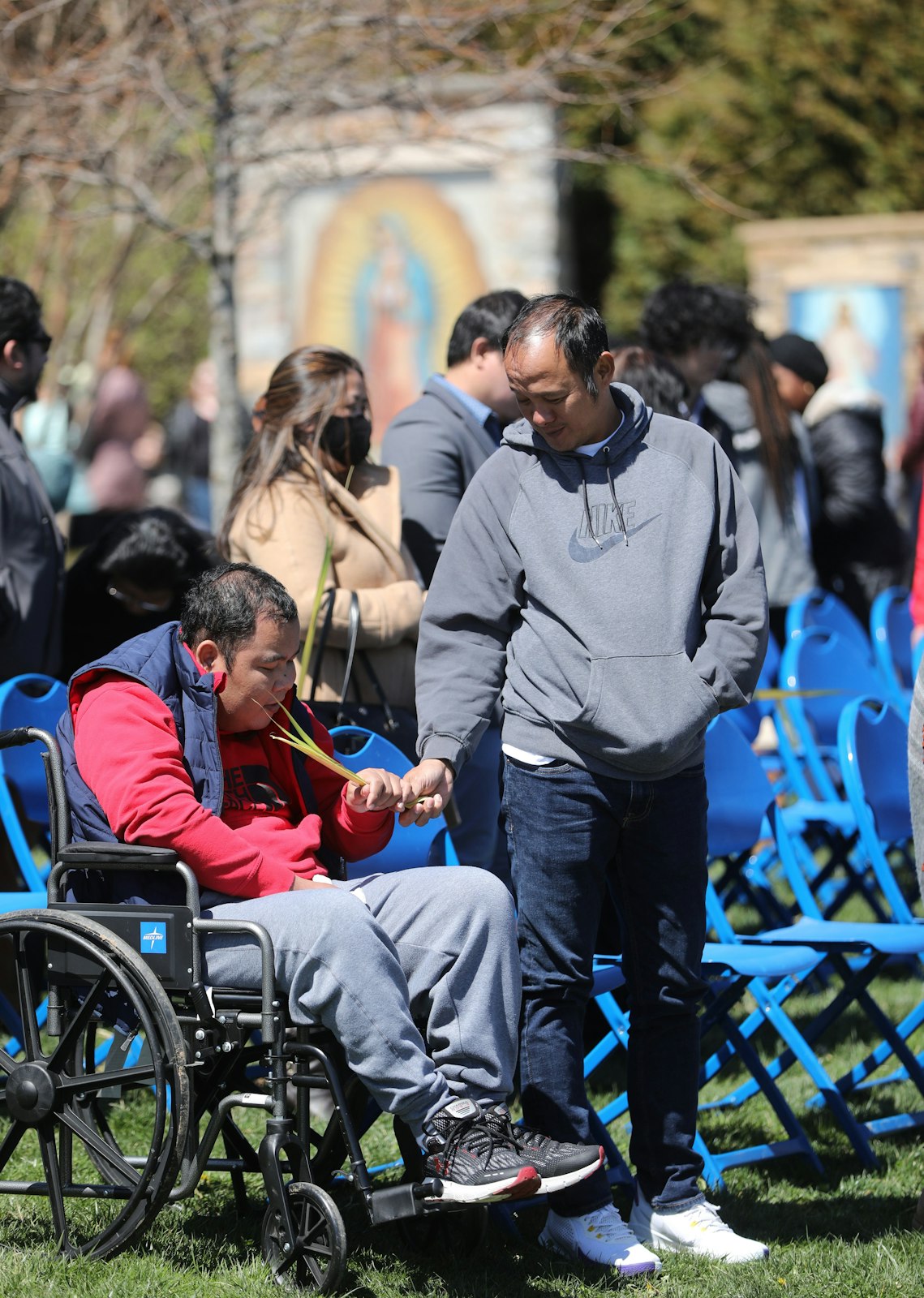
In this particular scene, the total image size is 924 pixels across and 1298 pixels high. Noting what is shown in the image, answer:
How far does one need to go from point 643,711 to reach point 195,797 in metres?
0.86

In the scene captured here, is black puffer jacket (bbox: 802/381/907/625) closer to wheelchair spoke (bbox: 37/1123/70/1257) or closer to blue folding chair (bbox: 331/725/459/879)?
blue folding chair (bbox: 331/725/459/879)

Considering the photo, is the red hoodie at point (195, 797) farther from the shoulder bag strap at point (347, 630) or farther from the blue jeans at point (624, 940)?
the shoulder bag strap at point (347, 630)

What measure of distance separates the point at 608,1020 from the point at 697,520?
122 centimetres

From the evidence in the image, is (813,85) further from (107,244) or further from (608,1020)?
(608,1020)

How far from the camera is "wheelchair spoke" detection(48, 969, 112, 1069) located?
3.01 metres

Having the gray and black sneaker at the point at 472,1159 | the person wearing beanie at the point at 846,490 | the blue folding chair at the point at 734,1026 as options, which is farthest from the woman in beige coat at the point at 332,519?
the person wearing beanie at the point at 846,490

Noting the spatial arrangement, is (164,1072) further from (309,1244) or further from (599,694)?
(599,694)

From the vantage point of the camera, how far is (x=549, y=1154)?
3070mm

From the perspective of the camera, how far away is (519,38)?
26.3ft

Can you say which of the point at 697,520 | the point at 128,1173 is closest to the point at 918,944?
the point at 697,520

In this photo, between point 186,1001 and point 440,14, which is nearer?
point 186,1001

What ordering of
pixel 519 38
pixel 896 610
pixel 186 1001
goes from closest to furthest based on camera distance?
pixel 186 1001 → pixel 896 610 → pixel 519 38

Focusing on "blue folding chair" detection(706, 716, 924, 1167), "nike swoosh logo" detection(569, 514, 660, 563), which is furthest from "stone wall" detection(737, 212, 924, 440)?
"nike swoosh logo" detection(569, 514, 660, 563)

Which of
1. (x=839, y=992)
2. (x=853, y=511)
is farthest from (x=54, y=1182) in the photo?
(x=853, y=511)
